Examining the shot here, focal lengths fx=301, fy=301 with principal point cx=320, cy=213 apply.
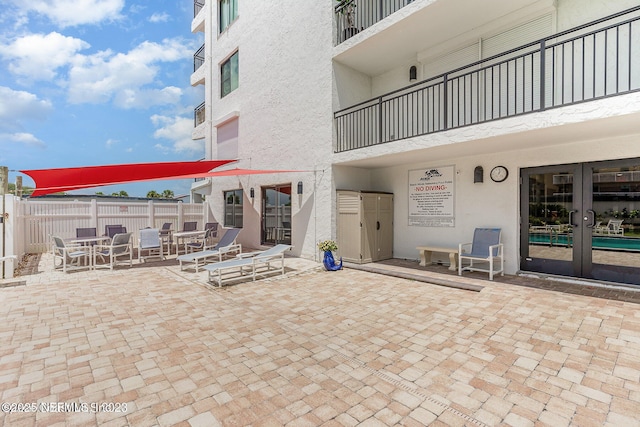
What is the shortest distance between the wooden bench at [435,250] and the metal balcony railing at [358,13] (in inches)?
269

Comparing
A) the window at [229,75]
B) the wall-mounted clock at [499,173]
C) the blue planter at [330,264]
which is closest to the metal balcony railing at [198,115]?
the window at [229,75]

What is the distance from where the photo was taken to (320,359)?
355 centimetres

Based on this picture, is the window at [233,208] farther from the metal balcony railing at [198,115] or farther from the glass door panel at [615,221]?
the glass door panel at [615,221]

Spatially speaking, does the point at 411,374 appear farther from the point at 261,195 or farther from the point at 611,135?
the point at 261,195

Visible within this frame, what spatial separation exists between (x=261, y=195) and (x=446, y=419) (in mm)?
10797

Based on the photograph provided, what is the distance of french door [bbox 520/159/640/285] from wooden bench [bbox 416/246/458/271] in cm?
156

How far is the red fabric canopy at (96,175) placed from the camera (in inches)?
297

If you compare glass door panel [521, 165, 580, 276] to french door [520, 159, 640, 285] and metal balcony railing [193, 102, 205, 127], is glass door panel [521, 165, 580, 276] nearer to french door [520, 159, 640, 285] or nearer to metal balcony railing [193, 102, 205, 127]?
french door [520, 159, 640, 285]

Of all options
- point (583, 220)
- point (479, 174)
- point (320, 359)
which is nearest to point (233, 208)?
point (479, 174)

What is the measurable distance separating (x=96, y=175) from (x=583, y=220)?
11972mm

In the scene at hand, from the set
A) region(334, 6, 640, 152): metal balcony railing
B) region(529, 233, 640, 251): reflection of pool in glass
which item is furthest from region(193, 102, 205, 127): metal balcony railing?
region(529, 233, 640, 251): reflection of pool in glass

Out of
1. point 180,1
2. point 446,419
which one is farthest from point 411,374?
point 180,1

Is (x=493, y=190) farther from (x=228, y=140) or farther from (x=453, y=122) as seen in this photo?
(x=228, y=140)

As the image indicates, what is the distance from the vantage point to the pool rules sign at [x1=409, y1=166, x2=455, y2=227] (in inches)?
345
